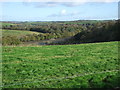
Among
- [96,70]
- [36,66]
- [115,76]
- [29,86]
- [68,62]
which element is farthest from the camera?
[68,62]

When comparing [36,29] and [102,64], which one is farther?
[36,29]

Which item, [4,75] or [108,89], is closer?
[108,89]

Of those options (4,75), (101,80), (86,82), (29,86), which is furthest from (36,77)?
(101,80)

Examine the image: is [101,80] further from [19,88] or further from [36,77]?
[19,88]

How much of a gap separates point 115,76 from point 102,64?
2.51 m

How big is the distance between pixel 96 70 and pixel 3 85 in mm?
5093

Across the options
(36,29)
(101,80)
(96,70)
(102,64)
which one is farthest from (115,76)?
(36,29)

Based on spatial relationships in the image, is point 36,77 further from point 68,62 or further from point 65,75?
point 68,62

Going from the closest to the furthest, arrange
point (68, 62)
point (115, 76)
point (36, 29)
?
point (115, 76) < point (68, 62) < point (36, 29)

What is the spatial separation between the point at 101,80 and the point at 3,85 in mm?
4616

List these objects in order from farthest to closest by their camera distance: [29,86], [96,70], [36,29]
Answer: [36,29], [96,70], [29,86]

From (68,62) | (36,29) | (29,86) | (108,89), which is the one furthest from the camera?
(36,29)

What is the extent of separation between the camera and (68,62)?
11.9 meters

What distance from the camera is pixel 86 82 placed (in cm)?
808
